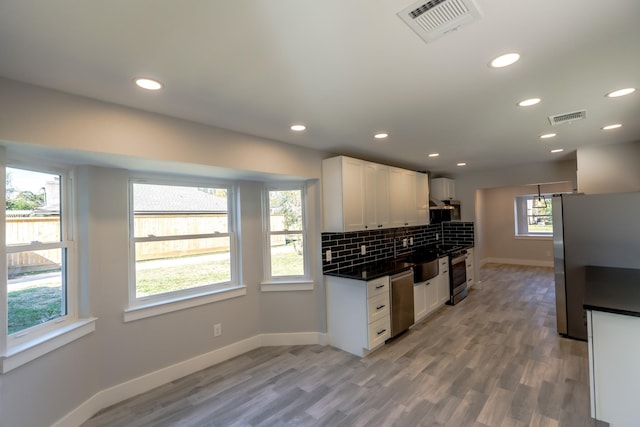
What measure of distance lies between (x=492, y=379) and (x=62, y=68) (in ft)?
13.1

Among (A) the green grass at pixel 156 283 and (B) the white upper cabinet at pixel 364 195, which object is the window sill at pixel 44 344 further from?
(B) the white upper cabinet at pixel 364 195

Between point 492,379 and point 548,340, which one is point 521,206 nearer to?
point 548,340

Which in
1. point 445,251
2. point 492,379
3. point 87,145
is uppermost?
point 87,145

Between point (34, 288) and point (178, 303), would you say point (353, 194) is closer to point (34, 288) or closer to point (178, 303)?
point (178, 303)

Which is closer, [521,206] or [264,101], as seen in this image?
[264,101]

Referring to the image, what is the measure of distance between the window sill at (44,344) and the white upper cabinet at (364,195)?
2.45 m

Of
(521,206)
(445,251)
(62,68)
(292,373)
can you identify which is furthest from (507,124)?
(521,206)

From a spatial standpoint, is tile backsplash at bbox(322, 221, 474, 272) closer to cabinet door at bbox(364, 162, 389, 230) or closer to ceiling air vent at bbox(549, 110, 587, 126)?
cabinet door at bbox(364, 162, 389, 230)

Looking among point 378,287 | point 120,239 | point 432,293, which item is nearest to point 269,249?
point 378,287

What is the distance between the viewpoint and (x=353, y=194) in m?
3.63

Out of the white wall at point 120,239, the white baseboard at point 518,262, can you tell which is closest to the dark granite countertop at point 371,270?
the white wall at point 120,239

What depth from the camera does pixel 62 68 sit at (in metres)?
1.62

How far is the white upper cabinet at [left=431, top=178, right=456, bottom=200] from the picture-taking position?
604cm

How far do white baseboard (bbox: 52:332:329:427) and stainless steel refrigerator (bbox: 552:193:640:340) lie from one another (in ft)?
9.88
